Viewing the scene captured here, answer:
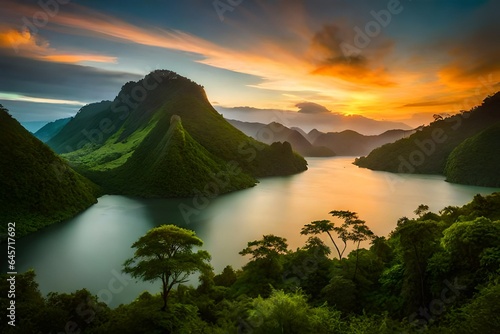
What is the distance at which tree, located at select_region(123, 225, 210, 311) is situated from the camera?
18797 mm

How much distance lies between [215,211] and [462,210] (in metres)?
47.5

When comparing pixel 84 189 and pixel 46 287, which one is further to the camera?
pixel 84 189

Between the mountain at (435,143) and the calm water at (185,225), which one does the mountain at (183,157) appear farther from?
the mountain at (435,143)

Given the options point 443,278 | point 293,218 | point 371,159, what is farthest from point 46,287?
point 371,159

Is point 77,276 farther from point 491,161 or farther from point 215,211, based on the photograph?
point 491,161

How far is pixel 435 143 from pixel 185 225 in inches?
7065

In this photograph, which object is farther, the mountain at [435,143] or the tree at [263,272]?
the mountain at [435,143]

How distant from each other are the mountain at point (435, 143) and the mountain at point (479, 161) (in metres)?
21.7

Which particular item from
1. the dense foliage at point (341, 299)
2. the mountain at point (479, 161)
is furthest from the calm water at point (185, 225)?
the mountain at point (479, 161)

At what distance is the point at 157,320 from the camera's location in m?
17.6

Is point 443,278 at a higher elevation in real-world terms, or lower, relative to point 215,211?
higher

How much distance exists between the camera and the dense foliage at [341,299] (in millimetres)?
12512

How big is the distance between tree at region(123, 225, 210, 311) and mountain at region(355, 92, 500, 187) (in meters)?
168

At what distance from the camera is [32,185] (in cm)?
5628
